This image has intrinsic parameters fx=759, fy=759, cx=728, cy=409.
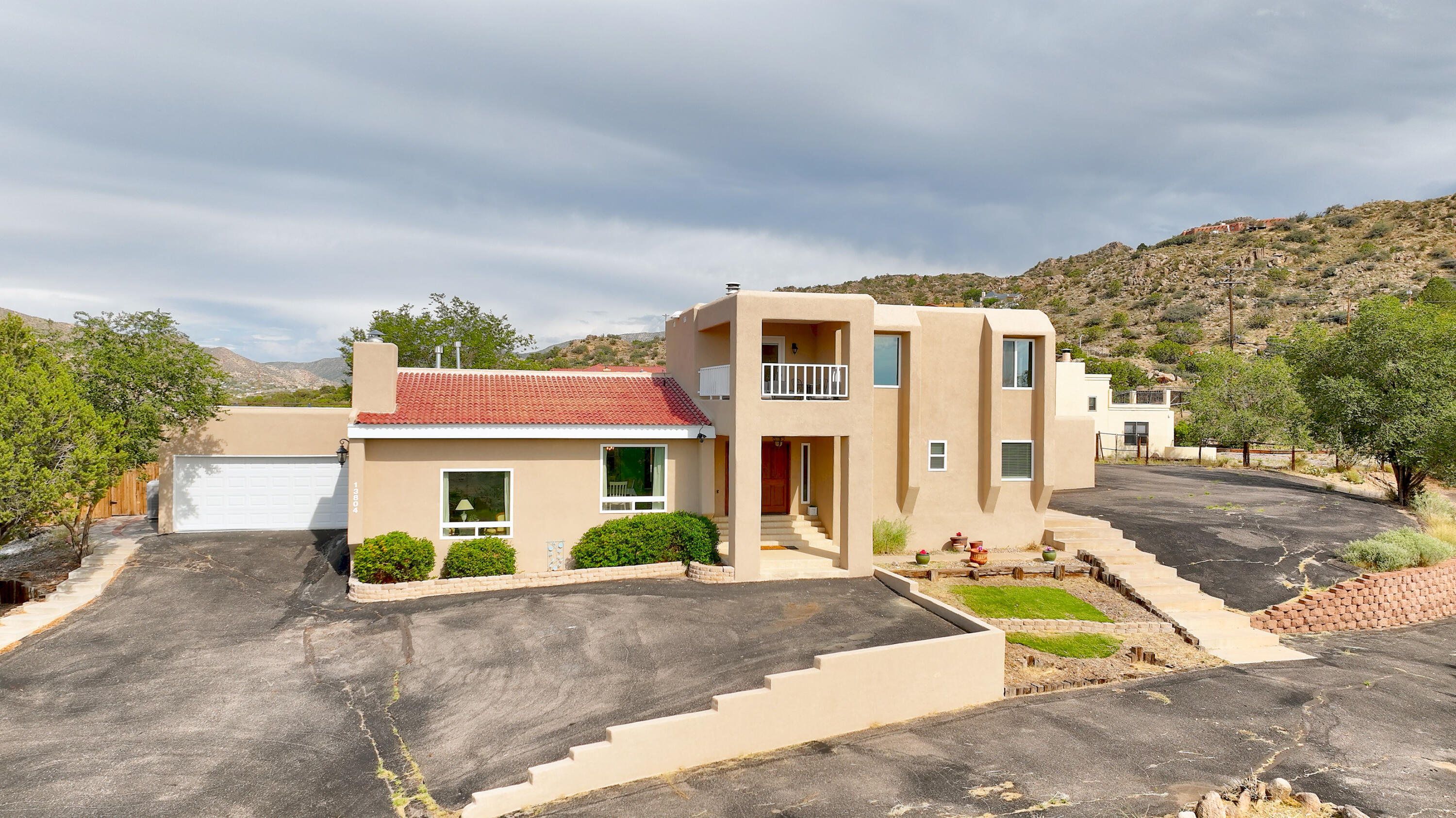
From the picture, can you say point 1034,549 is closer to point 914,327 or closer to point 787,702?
point 914,327

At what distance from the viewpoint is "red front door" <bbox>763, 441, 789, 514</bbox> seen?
65.8 ft

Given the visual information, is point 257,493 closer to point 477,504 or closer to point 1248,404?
point 477,504

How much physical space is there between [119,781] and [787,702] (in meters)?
7.82

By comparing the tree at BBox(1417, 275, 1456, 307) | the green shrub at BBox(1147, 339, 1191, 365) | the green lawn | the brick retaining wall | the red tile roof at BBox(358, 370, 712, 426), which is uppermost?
the tree at BBox(1417, 275, 1456, 307)

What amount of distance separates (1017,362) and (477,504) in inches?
555

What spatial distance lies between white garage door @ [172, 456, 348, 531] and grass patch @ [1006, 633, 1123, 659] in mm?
17612

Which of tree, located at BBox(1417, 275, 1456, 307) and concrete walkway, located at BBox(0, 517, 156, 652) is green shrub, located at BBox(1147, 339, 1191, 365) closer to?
tree, located at BBox(1417, 275, 1456, 307)

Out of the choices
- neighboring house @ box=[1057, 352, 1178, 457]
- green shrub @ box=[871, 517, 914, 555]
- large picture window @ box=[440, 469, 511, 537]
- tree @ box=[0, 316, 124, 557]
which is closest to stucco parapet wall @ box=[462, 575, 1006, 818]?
green shrub @ box=[871, 517, 914, 555]

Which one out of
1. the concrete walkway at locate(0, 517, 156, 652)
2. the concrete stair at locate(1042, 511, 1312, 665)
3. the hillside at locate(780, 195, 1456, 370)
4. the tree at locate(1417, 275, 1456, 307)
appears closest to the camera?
the concrete walkway at locate(0, 517, 156, 652)

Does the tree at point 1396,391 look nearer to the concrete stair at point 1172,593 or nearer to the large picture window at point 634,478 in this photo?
the concrete stair at point 1172,593

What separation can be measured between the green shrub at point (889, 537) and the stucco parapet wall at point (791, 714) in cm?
576

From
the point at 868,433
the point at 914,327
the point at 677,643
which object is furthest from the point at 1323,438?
the point at 677,643

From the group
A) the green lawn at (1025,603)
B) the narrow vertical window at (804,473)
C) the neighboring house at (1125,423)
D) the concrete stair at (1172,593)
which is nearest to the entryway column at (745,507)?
the narrow vertical window at (804,473)

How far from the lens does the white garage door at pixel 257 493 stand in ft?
69.5
